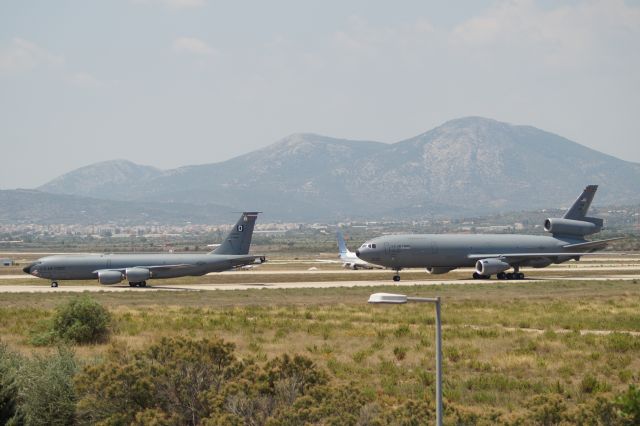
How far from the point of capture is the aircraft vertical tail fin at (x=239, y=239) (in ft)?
239

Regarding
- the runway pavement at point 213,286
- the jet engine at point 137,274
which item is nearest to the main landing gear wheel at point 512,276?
the runway pavement at point 213,286

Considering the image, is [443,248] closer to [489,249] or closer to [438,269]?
[438,269]

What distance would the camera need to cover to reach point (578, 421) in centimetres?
1675

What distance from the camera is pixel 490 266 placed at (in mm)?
76188

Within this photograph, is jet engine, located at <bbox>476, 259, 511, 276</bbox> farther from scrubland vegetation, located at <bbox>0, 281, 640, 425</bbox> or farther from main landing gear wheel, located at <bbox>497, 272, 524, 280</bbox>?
scrubland vegetation, located at <bbox>0, 281, 640, 425</bbox>

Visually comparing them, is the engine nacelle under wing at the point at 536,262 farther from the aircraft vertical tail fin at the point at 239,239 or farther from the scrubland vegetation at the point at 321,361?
the aircraft vertical tail fin at the point at 239,239

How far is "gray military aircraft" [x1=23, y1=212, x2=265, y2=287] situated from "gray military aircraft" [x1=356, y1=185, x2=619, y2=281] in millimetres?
11422

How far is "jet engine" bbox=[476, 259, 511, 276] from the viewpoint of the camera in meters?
76.1

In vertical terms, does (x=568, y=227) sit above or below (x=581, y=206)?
below

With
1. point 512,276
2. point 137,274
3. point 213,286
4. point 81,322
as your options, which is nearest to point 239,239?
point 213,286

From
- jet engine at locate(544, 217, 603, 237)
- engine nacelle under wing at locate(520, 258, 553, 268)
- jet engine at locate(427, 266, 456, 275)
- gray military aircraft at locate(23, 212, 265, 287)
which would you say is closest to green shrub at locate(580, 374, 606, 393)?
gray military aircraft at locate(23, 212, 265, 287)

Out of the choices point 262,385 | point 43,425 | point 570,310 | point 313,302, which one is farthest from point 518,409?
point 313,302

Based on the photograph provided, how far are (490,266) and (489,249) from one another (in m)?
3.00

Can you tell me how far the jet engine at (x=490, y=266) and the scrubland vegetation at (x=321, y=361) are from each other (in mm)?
19746
